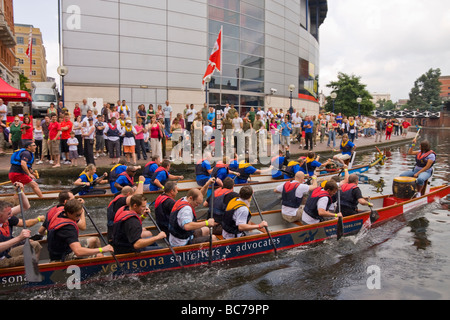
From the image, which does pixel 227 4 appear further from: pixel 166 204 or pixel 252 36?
pixel 166 204

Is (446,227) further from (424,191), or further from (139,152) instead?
(139,152)

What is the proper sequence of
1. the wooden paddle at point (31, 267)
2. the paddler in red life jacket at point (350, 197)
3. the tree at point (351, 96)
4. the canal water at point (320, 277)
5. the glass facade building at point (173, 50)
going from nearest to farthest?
the wooden paddle at point (31, 267) → the canal water at point (320, 277) → the paddler in red life jacket at point (350, 197) → the glass facade building at point (173, 50) → the tree at point (351, 96)

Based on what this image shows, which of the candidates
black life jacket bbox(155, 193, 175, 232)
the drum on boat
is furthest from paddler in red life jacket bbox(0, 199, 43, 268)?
the drum on boat

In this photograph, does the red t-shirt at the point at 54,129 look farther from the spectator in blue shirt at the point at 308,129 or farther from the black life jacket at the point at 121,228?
the spectator in blue shirt at the point at 308,129

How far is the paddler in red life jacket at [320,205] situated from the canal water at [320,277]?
0.65 metres

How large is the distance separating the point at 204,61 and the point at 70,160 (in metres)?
13.5

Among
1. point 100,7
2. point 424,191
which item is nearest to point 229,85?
point 100,7

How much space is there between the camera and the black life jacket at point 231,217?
712 centimetres

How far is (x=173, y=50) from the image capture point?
24172mm

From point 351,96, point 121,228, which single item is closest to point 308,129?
point 121,228

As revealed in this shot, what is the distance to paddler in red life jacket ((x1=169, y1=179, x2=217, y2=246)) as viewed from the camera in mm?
6586

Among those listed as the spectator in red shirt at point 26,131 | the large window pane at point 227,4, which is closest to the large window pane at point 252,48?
the large window pane at point 227,4

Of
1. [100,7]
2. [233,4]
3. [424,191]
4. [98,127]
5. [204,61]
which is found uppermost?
[233,4]

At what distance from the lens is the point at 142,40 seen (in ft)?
75.4
